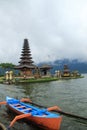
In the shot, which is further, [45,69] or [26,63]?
[45,69]

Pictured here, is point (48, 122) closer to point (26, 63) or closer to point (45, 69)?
point (26, 63)

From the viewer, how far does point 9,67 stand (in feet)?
346

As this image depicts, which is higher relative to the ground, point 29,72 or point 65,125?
point 29,72

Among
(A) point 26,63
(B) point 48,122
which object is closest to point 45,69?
(A) point 26,63

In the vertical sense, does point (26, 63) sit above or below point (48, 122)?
above

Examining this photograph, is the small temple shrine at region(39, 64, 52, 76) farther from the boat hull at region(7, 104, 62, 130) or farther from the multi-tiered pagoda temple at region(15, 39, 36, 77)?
the boat hull at region(7, 104, 62, 130)

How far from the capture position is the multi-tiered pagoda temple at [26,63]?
278 ft

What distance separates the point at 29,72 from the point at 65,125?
68.3 m

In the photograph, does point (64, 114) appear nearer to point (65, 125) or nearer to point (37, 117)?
point (65, 125)

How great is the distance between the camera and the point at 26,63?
8862 cm

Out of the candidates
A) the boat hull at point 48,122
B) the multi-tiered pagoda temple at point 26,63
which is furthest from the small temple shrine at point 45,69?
the boat hull at point 48,122

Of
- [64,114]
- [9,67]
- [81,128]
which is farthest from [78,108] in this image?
[9,67]

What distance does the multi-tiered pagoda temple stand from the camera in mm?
84719

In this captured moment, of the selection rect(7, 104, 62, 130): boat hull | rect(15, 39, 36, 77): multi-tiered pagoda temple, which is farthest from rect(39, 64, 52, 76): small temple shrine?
rect(7, 104, 62, 130): boat hull
